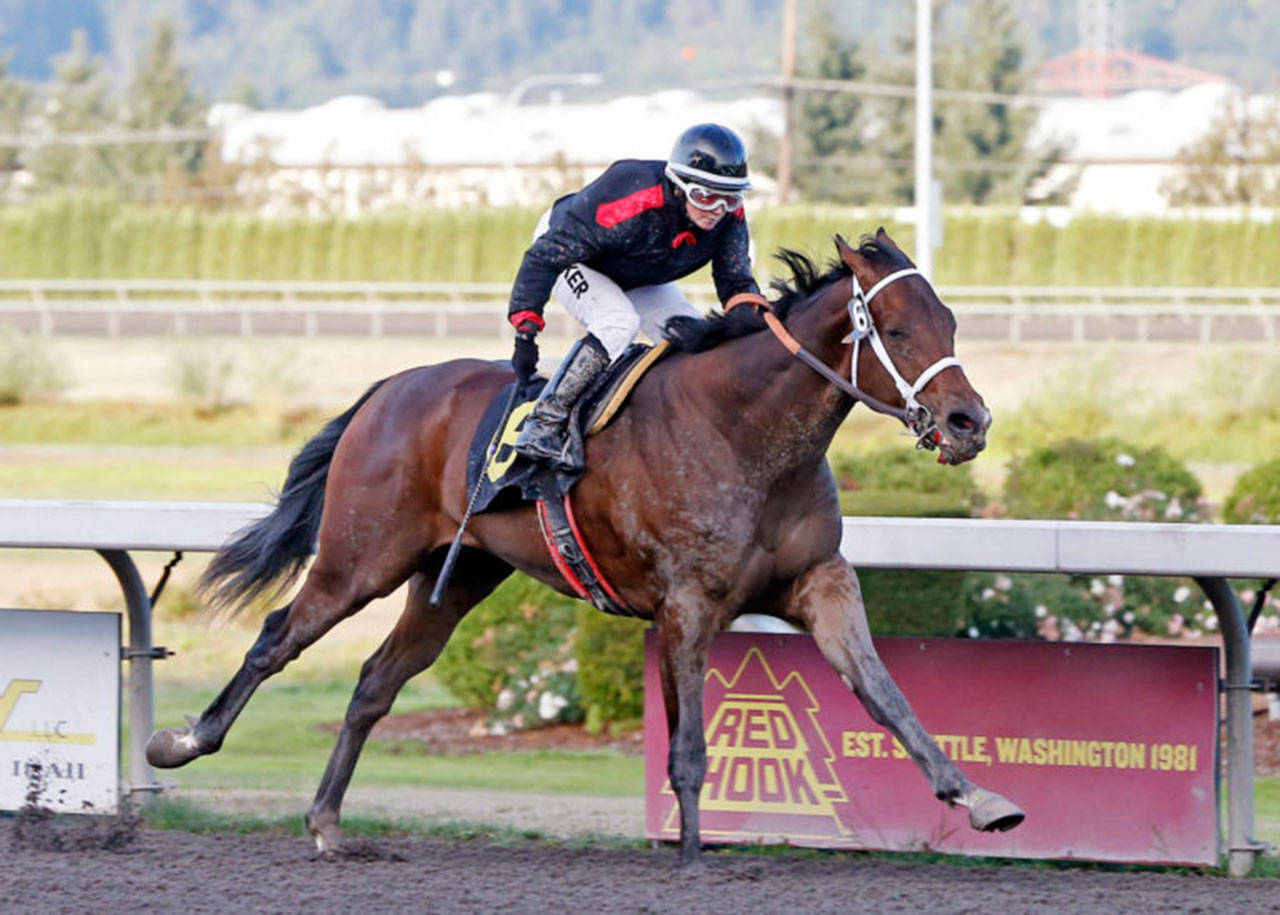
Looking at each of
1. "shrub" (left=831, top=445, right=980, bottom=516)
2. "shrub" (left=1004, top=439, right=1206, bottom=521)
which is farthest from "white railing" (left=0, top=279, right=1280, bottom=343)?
"shrub" (left=831, top=445, right=980, bottom=516)

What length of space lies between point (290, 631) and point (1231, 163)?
4576 cm

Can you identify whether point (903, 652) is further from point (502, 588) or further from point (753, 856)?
point (502, 588)

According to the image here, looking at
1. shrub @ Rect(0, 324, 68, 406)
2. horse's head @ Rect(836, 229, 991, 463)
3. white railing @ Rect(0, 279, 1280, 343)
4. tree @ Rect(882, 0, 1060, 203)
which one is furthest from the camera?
tree @ Rect(882, 0, 1060, 203)

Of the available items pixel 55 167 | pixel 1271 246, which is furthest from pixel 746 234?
pixel 55 167

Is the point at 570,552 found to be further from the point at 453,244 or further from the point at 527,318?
the point at 453,244

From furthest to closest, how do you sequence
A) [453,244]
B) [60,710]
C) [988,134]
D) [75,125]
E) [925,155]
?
[75,125]
[988,134]
[453,244]
[925,155]
[60,710]

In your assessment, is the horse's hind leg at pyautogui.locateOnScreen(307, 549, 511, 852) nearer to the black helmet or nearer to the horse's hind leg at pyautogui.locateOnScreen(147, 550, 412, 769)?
the horse's hind leg at pyautogui.locateOnScreen(147, 550, 412, 769)

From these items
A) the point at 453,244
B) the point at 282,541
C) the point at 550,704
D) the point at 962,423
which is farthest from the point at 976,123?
Answer: the point at 962,423

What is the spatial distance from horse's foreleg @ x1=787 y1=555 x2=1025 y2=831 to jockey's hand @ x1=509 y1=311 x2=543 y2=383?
1044 mm

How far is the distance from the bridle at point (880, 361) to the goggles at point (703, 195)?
324mm

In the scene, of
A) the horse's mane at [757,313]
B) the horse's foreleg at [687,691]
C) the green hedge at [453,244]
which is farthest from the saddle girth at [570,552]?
the green hedge at [453,244]

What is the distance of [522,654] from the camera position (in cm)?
896

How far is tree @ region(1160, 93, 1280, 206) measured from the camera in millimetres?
46531

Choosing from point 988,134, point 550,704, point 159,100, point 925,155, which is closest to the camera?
point 550,704
